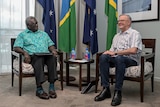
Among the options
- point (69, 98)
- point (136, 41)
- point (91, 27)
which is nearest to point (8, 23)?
point (91, 27)

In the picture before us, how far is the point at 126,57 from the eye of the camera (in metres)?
2.64

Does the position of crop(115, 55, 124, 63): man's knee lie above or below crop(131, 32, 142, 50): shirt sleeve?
below

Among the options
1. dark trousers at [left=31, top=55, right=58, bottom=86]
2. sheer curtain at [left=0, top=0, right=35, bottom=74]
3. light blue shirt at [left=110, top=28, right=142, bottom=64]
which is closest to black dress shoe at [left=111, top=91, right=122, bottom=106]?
light blue shirt at [left=110, top=28, right=142, bottom=64]

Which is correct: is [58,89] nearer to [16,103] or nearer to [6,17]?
[16,103]

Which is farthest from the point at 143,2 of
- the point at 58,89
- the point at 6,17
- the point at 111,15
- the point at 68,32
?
the point at 6,17

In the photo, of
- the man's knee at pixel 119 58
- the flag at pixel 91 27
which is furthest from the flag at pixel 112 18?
the man's knee at pixel 119 58

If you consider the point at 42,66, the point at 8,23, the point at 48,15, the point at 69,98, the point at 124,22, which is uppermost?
the point at 48,15

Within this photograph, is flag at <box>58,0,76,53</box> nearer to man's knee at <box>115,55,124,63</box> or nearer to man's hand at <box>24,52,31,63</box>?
man's hand at <box>24,52,31,63</box>

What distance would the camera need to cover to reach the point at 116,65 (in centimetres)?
257

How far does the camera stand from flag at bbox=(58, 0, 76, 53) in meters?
4.03

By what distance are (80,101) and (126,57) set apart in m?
0.77

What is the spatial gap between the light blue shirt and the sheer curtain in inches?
83.9

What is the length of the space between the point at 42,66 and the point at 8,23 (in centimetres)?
172

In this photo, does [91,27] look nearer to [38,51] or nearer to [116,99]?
[38,51]
